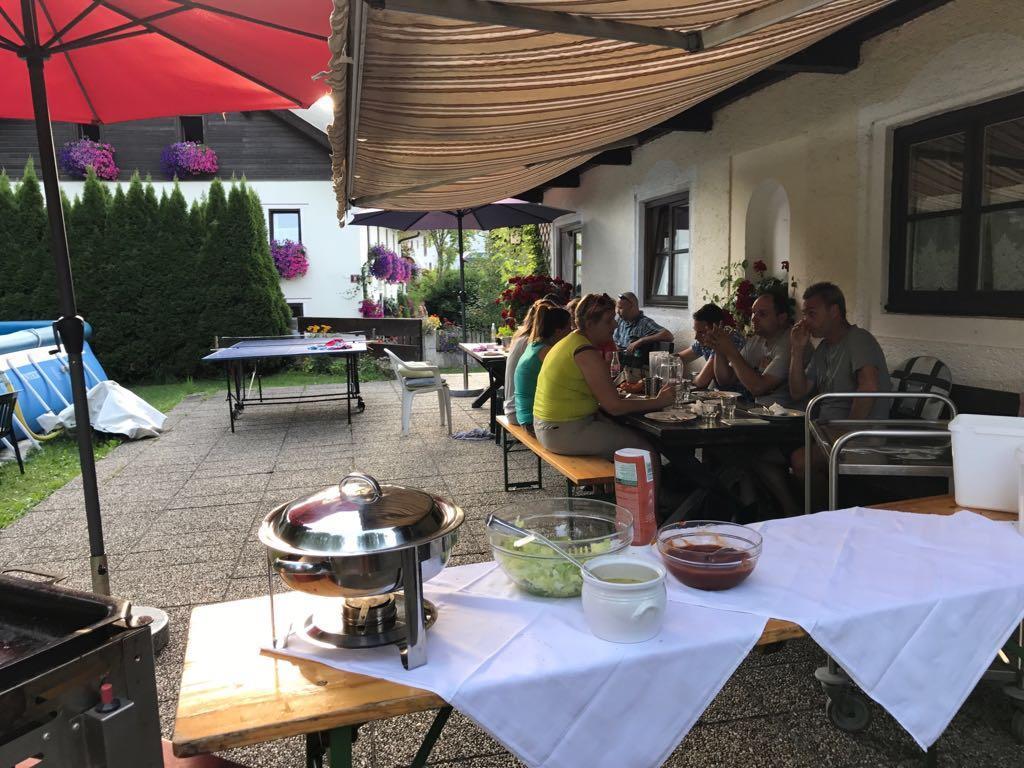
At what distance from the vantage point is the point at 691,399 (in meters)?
3.98

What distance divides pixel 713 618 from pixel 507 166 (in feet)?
12.4

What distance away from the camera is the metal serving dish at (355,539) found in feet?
4.20

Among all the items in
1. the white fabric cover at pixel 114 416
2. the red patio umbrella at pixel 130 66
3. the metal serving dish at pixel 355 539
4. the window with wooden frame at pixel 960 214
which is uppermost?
the red patio umbrella at pixel 130 66

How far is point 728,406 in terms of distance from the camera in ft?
11.8

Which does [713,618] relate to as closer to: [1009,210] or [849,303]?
[1009,210]

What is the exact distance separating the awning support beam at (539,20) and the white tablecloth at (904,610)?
4.82ft

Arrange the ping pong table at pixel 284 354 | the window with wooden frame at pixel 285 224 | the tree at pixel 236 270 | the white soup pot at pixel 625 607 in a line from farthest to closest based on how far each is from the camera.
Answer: the window with wooden frame at pixel 285 224 → the tree at pixel 236 270 → the ping pong table at pixel 284 354 → the white soup pot at pixel 625 607

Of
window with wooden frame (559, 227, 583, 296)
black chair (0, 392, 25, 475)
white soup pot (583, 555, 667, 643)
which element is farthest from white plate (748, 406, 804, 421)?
window with wooden frame (559, 227, 583, 296)

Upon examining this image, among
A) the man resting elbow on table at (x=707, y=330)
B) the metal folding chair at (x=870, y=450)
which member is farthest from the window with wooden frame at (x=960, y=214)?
the man resting elbow on table at (x=707, y=330)

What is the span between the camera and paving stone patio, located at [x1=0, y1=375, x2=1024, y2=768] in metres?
2.26

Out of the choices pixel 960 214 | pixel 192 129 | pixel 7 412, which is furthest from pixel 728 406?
pixel 192 129

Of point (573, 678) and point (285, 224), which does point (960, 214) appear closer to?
point (573, 678)

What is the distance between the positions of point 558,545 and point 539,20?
143cm

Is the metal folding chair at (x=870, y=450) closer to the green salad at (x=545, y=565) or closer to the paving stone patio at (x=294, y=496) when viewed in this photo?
the paving stone patio at (x=294, y=496)
